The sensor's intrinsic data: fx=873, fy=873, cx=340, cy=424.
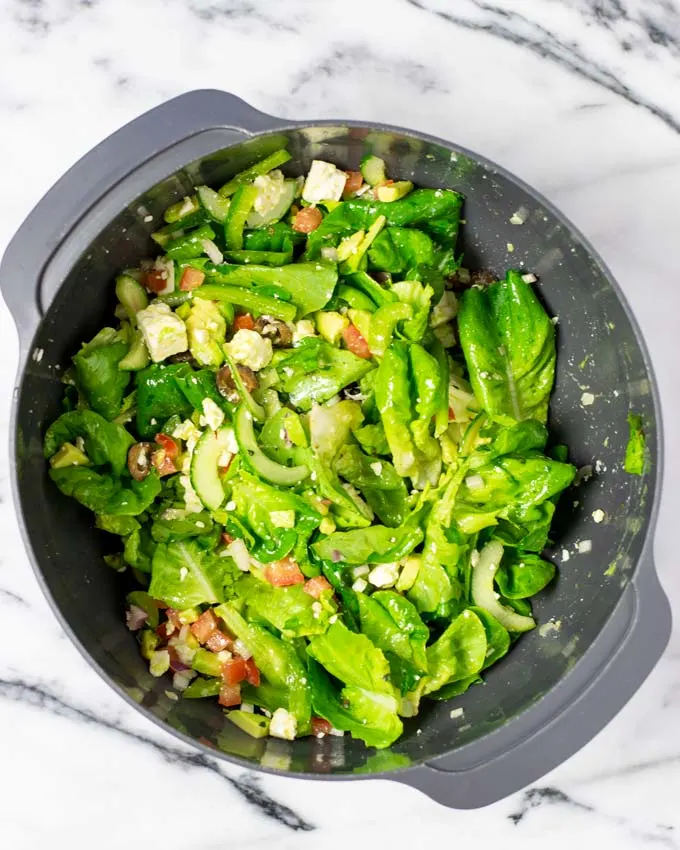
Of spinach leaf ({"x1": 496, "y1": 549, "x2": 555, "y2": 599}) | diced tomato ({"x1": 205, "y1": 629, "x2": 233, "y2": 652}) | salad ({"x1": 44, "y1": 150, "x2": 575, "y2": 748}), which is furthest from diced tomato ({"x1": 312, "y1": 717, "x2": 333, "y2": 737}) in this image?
spinach leaf ({"x1": 496, "y1": 549, "x2": 555, "y2": 599})

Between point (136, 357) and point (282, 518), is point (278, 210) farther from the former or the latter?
point (282, 518)

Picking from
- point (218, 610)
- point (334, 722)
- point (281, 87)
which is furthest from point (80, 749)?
point (281, 87)

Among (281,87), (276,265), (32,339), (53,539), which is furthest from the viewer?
(281,87)

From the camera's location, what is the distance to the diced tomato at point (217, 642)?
6.49 ft

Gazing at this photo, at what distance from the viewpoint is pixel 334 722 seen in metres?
1.89

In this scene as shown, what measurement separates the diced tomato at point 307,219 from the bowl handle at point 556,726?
3.34ft

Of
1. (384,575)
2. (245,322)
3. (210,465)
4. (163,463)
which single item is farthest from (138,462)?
(384,575)

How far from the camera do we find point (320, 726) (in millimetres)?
1971

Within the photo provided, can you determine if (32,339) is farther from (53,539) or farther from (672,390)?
(672,390)

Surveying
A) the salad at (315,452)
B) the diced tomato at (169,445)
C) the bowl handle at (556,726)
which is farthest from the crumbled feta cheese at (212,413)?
the bowl handle at (556,726)

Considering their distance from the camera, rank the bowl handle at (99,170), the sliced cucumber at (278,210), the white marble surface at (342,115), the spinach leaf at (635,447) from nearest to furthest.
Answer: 1. the bowl handle at (99,170)
2. the spinach leaf at (635,447)
3. the sliced cucumber at (278,210)
4. the white marble surface at (342,115)

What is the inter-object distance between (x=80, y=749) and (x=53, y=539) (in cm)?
68

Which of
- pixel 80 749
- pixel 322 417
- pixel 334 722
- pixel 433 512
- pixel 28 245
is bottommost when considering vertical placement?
pixel 80 749

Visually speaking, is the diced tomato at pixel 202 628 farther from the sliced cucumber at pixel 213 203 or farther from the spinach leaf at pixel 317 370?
the sliced cucumber at pixel 213 203
